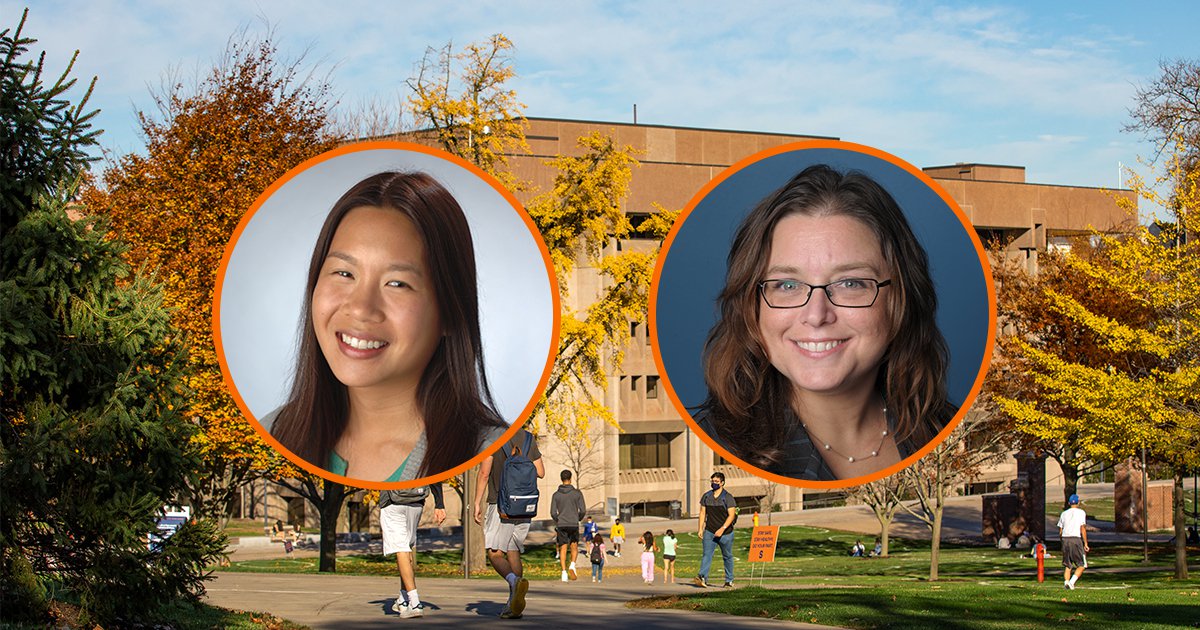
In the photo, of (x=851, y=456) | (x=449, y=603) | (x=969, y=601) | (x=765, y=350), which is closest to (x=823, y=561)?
(x=969, y=601)

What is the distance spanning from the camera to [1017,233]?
1988 inches

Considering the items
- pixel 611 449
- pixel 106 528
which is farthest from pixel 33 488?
pixel 611 449

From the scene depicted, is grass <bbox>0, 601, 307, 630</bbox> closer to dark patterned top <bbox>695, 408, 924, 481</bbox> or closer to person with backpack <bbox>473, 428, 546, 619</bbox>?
person with backpack <bbox>473, 428, 546, 619</bbox>

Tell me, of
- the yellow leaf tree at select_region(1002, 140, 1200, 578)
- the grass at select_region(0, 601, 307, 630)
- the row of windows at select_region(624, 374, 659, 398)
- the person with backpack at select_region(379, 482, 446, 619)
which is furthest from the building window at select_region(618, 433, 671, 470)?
the person with backpack at select_region(379, 482, 446, 619)

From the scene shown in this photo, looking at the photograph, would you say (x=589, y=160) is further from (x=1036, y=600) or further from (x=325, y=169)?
(x=325, y=169)

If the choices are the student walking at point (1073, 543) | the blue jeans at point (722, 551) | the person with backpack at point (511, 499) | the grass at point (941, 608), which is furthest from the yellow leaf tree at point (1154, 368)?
the person with backpack at point (511, 499)

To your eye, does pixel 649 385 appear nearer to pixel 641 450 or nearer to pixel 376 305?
pixel 641 450

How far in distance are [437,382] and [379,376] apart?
0.35 m

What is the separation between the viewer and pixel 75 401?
10805 mm

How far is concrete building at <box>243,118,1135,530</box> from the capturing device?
48844 millimetres

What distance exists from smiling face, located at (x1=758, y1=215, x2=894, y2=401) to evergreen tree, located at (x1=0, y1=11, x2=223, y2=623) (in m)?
5.99

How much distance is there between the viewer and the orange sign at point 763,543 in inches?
622

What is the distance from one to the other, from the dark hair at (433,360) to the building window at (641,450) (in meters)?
54.1

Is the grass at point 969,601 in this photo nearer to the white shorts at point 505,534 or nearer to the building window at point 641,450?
the white shorts at point 505,534
